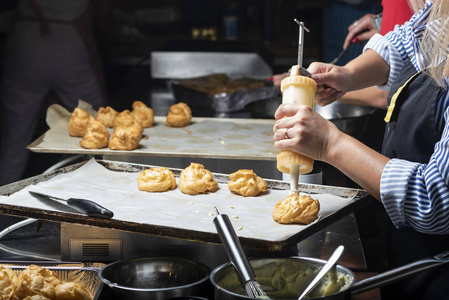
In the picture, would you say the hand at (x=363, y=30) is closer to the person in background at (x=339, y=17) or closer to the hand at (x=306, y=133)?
the person in background at (x=339, y=17)

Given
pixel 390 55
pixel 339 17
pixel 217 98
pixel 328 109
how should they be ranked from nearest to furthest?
pixel 390 55, pixel 328 109, pixel 217 98, pixel 339 17

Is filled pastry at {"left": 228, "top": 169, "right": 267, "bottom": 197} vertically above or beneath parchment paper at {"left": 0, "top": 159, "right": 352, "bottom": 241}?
above

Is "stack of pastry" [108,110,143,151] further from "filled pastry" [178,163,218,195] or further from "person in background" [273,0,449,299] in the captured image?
"person in background" [273,0,449,299]

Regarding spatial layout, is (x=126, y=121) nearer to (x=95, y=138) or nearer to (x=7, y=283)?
(x=95, y=138)

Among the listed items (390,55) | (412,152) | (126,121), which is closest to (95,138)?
(126,121)

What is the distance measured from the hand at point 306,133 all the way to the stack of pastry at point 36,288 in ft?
2.18

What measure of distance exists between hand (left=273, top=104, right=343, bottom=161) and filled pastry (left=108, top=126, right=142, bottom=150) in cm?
119

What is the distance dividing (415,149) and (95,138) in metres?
1.53

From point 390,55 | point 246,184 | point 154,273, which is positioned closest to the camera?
point 154,273

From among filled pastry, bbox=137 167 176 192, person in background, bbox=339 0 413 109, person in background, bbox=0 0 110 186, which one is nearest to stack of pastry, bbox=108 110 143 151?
filled pastry, bbox=137 167 176 192

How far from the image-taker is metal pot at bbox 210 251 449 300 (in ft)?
4.29

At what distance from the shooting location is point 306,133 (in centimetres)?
163

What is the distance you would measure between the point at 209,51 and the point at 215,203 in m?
3.61

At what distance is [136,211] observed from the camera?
1925 mm
